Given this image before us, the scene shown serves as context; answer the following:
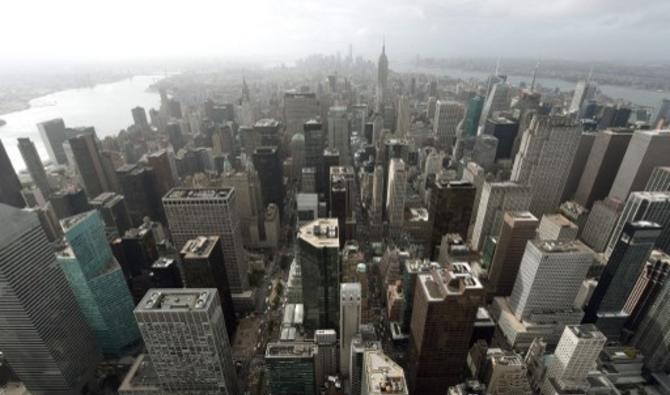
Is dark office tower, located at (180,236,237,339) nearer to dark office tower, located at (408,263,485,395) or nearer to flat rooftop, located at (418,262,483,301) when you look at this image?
dark office tower, located at (408,263,485,395)

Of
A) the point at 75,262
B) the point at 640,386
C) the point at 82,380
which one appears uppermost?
the point at 75,262

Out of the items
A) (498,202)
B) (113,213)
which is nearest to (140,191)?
(113,213)

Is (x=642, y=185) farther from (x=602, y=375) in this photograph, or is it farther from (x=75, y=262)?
(x=75, y=262)

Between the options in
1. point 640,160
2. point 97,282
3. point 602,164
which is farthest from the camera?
point 602,164

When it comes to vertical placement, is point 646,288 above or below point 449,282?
below

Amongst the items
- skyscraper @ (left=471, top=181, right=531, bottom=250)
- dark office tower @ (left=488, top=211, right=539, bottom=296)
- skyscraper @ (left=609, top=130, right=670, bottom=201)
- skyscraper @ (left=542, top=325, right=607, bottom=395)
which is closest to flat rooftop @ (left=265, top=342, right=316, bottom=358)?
skyscraper @ (left=542, top=325, right=607, bottom=395)

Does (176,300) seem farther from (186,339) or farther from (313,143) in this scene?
(313,143)

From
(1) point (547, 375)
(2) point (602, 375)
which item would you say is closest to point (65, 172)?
(1) point (547, 375)
